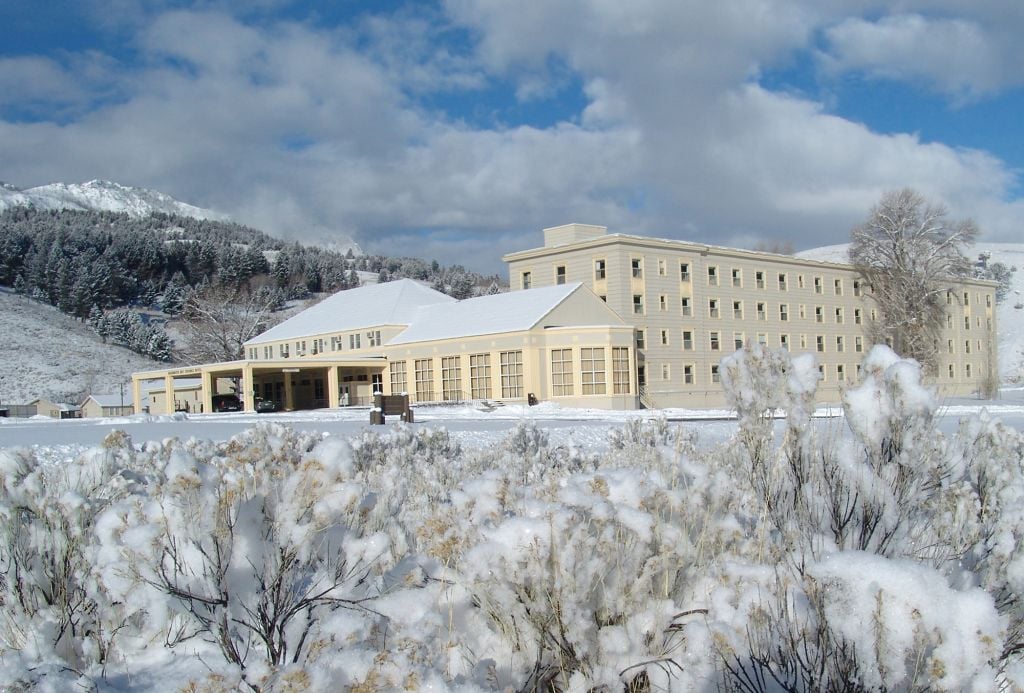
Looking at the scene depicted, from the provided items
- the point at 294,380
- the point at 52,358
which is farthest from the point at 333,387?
the point at 52,358

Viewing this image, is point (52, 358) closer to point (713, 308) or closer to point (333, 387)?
point (333, 387)

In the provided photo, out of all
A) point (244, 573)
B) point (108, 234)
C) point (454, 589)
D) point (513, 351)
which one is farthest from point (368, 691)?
point (108, 234)

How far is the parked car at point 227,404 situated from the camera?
5106 cm

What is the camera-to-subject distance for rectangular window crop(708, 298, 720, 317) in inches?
2015

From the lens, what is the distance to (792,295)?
55656 millimetres

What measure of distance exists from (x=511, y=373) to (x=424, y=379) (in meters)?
6.85

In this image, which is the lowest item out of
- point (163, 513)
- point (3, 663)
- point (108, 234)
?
point (3, 663)

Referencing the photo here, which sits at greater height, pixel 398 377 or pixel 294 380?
pixel 294 380

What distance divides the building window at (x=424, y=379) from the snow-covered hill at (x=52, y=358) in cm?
4240

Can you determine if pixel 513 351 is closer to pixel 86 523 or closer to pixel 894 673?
pixel 86 523

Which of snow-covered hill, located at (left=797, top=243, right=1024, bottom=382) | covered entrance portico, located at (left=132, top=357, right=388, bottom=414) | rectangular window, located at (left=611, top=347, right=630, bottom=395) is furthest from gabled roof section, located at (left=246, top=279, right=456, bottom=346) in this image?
snow-covered hill, located at (left=797, top=243, right=1024, bottom=382)

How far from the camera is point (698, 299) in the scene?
50.5 m

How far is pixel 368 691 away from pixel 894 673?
1.81m

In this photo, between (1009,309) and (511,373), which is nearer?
(511,373)
